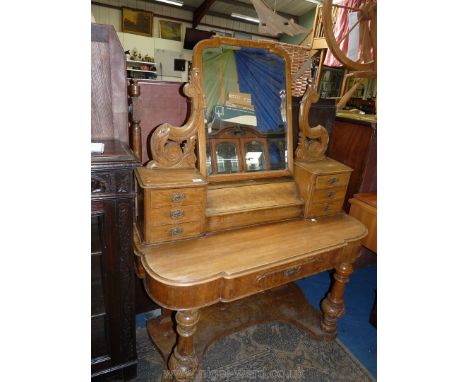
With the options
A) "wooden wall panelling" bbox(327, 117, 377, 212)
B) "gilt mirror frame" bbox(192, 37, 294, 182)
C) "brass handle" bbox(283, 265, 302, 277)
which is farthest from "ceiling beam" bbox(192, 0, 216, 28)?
"brass handle" bbox(283, 265, 302, 277)

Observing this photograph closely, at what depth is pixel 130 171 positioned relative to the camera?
1.08 m

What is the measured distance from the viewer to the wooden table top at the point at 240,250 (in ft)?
3.57

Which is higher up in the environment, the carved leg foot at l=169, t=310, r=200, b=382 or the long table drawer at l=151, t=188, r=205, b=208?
the long table drawer at l=151, t=188, r=205, b=208

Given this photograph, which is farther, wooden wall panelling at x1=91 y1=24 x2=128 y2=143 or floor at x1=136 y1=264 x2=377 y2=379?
floor at x1=136 y1=264 x2=377 y2=379

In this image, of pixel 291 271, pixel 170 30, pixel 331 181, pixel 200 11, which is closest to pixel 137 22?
pixel 170 30

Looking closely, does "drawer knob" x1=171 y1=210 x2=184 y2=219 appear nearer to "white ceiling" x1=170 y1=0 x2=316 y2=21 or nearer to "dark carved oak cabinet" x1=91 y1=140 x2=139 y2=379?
"dark carved oak cabinet" x1=91 y1=140 x2=139 y2=379

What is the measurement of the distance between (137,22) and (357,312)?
9.41 m

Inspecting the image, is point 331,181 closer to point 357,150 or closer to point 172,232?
point 357,150

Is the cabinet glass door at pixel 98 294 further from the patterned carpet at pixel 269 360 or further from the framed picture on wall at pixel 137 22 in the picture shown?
the framed picture on wall at pixel 137 22

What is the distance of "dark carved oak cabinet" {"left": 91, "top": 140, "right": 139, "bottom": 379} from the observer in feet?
3.51

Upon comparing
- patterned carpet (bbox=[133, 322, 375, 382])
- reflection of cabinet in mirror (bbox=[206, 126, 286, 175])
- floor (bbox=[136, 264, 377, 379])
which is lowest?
patterned carpet (bbox=[133, 322, 375, 382])

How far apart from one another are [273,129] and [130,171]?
2.80ft

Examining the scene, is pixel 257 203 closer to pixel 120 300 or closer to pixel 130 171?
pixel 130 171

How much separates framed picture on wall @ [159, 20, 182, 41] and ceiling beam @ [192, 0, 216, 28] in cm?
52
